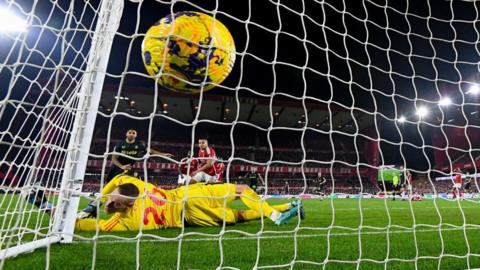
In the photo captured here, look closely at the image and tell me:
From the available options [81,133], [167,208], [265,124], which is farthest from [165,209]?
[265,124]

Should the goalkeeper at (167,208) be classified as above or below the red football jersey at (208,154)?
below

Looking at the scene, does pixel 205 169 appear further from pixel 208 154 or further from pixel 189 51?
pixel 189 51

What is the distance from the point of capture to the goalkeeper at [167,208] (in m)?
3.07

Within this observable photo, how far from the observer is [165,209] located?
137 inches

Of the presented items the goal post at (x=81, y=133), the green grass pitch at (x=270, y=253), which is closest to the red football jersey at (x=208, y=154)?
the green grass pitch at (x=270, y=253)

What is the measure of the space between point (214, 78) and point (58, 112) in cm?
113

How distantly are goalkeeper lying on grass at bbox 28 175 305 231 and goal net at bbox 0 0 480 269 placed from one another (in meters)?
0.16

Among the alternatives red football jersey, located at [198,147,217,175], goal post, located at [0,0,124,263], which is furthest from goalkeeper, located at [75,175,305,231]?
red football jersey, located at [198,147,217,175]

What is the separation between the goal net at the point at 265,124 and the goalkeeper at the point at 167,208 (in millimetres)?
154

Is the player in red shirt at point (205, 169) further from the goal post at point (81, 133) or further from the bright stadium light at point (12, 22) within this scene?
the bright stadium light at point (12, 22)

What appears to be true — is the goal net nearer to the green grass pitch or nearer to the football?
the green grass pitch

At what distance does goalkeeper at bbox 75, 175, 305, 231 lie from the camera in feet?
10.1

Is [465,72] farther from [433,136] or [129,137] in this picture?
[129,137]

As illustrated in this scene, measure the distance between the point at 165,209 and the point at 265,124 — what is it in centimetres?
1935
